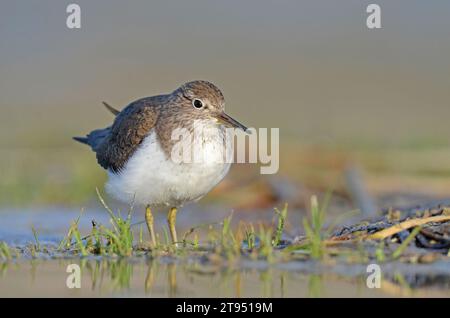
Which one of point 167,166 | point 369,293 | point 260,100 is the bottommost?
point 369,293

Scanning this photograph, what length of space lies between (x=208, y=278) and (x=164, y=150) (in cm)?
205

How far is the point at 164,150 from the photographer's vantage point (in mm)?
6988

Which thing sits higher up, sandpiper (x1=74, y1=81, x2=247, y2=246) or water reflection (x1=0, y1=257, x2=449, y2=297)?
sandpiper (x1=74, y1=81, x2=247, y2=246)

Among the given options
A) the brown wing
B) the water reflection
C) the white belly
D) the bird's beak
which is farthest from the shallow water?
the bird's beak

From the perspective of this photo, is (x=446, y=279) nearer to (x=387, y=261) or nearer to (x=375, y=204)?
(x=387, y=261)

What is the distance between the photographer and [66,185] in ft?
36.2

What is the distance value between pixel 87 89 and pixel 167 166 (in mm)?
11993

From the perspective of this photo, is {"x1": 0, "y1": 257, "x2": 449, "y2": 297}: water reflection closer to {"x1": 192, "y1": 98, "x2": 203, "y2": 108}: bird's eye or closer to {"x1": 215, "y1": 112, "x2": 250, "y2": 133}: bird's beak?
{"x1": 215, "y1": 112, "x2": 250, "y2": 133}: bird's beak

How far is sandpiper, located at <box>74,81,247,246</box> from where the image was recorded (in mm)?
6941

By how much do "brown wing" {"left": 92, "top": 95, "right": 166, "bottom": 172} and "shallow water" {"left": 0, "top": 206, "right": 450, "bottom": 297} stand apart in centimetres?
144

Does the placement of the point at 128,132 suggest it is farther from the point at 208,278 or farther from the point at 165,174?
the point at 208,278

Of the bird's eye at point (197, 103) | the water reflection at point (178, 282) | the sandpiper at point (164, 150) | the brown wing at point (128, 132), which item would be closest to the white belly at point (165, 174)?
the sandpiper at point (164, 150)

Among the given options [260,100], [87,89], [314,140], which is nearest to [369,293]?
[314,140]

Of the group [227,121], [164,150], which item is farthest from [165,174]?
[227,121]
